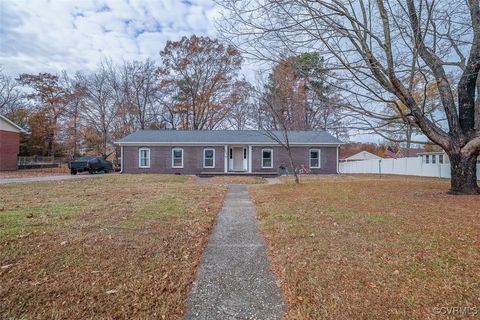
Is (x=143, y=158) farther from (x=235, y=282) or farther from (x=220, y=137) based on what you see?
(x=235, y=282)

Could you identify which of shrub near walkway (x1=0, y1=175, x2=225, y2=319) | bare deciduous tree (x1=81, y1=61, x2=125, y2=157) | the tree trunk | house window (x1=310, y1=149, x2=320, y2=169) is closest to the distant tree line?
bare deciduous tree (x1=81, y1=61, x2=125, y2=157)

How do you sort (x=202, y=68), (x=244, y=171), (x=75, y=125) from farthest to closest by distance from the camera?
(x=202, y=68), (x=75, y=125), (x=244, y=171)

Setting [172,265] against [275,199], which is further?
[275,199]

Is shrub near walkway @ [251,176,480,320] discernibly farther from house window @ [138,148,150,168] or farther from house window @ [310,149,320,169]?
house window @ [138,148,150,168]

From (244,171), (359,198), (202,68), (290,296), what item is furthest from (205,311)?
(202,68)

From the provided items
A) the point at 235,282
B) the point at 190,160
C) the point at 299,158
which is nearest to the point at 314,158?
the point at 299,158

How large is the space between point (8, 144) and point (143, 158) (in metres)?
12.3

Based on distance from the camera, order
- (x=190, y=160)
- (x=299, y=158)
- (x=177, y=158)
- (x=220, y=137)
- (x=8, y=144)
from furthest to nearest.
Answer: (x=8, y=144), (x=220, y=137), (x=177, y=158), (x=190, y=160), (x=299, y=158)

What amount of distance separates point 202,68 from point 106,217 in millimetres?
30800

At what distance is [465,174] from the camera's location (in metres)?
9.01

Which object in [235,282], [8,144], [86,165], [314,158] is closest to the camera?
[235,282]

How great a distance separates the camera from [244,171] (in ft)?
73.1

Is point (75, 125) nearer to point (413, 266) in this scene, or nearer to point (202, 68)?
point (202, 68)

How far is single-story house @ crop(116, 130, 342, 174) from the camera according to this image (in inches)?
864
